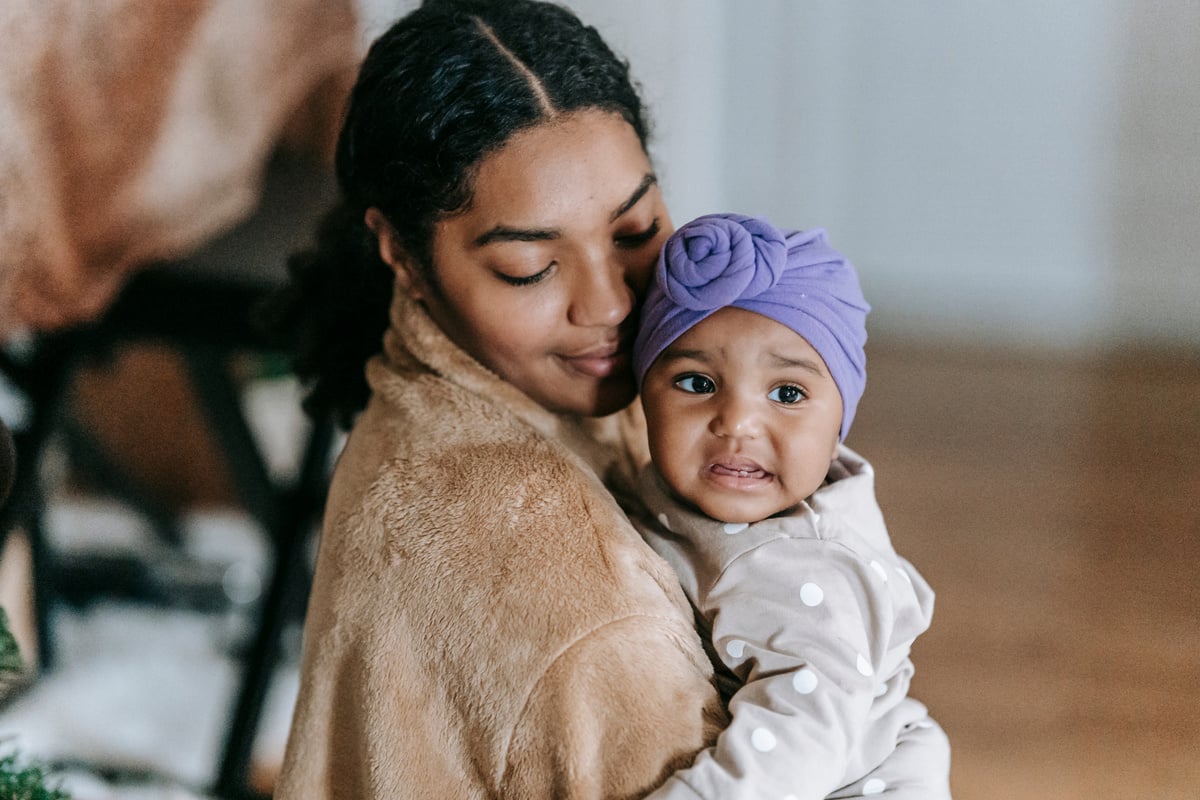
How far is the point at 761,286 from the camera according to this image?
0.99 meters

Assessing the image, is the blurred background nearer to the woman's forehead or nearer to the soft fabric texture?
the woman's forehead

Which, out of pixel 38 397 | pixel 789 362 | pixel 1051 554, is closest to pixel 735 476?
pixel 789 362

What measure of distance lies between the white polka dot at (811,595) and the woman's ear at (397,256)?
1.65 feet

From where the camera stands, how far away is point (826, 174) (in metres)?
4.37

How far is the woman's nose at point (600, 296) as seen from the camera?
109cm

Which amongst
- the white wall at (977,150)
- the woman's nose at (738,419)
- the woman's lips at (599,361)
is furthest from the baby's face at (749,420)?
the white wall at (977,150)

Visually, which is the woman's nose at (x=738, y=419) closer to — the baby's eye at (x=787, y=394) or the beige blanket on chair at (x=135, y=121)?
the baby's eye at (x=787, y=394)

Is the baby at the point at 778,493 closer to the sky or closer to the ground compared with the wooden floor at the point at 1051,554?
closer to the sky

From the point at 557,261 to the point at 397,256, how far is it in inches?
7.8

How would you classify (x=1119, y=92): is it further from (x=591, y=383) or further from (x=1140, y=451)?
(x=591, y=383)

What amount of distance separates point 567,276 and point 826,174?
11.4ft

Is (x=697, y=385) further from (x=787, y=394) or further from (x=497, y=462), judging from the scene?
(x=497, y=462)

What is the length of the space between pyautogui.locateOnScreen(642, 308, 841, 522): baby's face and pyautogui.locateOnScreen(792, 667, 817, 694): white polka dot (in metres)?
0.15

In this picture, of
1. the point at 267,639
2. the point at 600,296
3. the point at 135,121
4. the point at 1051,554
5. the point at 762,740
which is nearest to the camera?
the point at 762,740
